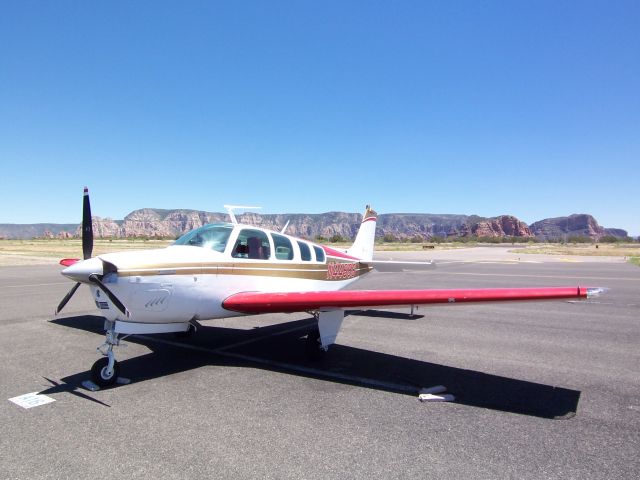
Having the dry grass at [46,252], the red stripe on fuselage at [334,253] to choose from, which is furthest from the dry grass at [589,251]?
the dry grass at [46,252]

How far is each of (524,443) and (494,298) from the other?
1.88m

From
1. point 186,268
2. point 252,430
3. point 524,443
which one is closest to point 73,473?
point 252,430

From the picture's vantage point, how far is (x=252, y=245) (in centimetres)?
740

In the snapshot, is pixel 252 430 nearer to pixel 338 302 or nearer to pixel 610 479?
pixel 338 302

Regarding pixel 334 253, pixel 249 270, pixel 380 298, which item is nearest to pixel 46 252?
pixel 334 253

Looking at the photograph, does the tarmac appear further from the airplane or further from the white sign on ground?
the airplane

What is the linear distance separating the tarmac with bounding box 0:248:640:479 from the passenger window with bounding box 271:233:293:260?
1792mm

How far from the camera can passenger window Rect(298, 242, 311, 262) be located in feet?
28.5

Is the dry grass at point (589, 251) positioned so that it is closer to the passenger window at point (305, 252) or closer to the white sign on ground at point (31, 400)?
the passenger window at point (305, 252)

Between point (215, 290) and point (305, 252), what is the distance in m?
2.68

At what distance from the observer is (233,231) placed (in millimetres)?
7168

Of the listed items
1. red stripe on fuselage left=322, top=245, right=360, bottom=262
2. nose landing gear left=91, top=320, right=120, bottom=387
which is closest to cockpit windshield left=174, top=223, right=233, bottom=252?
nose landing gear left=91, top=320, right=120, bottom=387

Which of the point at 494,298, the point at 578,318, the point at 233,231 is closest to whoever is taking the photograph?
the point at 494,298

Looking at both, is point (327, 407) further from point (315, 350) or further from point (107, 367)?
point (107, 367)
